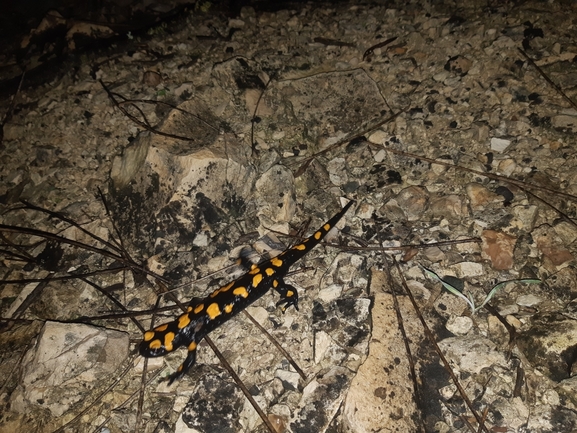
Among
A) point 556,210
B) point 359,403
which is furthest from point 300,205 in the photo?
point 556,210

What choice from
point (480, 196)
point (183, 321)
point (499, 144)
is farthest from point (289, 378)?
point (499, 144)

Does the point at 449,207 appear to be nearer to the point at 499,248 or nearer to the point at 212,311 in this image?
the point at 499,248

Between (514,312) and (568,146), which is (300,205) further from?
(568,146)

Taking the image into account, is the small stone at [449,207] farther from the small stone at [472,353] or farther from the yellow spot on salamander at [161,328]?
the yellow spot on salamander at [161,328]

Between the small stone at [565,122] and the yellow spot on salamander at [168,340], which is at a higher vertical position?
the small stone at [565,122]

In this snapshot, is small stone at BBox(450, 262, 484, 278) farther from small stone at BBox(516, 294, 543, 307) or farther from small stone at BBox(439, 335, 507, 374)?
small stone at BBox(439, 335, 507, 374)

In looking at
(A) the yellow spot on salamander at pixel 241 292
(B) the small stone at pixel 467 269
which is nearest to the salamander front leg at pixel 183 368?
(A) the yellow spot on salamander at pixel 241 292

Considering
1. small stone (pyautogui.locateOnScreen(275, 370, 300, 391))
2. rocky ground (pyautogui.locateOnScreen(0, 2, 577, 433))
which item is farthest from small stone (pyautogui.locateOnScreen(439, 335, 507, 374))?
small stone (pyautogui.locateOnScreen(275, 370, 300, 391))
